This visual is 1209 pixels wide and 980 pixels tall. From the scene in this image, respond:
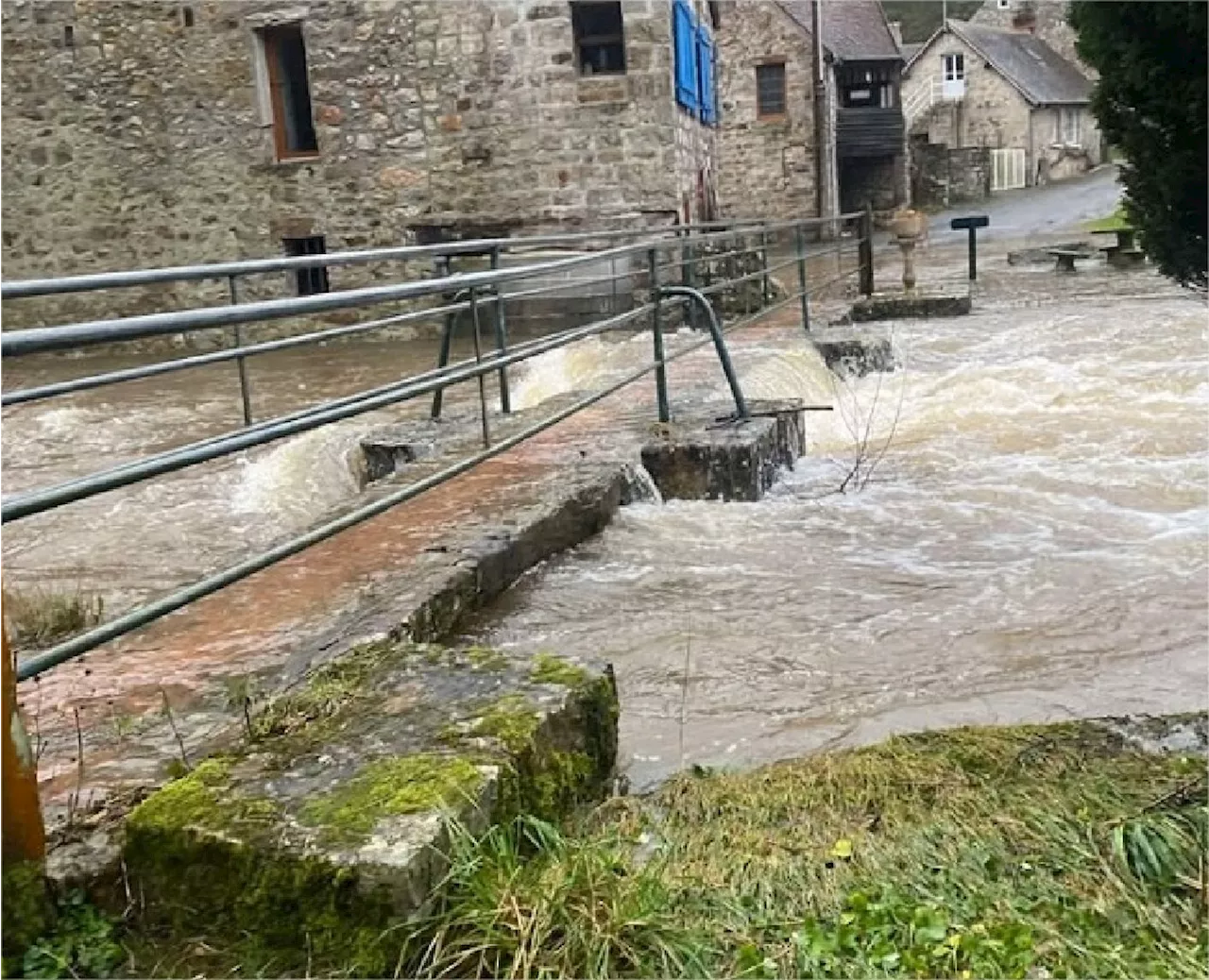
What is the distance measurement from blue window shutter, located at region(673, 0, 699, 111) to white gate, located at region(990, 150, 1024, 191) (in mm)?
29619

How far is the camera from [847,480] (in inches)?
215

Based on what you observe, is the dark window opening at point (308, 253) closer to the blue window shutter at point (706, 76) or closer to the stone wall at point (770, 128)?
the blue window shutter at point (706, 76)

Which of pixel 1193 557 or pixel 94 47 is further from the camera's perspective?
pixel 94 47

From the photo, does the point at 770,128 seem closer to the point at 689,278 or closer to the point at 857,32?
the point at 857,32

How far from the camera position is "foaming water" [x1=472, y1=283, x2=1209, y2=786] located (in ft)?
10.0

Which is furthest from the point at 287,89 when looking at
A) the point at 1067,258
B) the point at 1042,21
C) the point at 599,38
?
the point at 1042,21

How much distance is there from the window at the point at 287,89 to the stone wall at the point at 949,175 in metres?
24.8

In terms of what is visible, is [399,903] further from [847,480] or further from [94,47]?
[94,47]

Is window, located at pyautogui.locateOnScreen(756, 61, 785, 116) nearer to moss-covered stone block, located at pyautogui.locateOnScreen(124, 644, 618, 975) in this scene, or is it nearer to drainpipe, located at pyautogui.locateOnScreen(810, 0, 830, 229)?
drainpipe, located at pyautogui.locateOnScreen(810, 0, 830, 229)

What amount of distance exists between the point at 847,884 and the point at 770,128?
88.8 ft

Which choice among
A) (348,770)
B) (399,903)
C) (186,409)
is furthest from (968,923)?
(186,409)

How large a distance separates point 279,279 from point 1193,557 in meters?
11.4

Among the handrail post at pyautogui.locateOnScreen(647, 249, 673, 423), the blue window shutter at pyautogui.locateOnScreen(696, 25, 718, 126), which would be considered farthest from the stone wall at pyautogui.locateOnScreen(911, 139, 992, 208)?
the handrail post at pyautogui.locateOnScreen(647, 249, 673, 423)

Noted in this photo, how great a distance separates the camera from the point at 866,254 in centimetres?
1183
